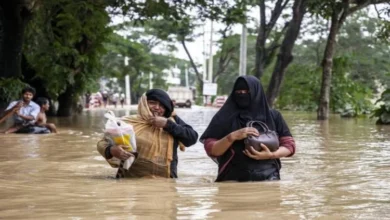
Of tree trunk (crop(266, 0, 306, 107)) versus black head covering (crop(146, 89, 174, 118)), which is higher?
tree trunk (crop(266, 0, 306, 107))

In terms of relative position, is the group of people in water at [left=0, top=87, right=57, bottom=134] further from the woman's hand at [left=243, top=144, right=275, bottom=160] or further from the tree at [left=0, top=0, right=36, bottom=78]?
the woman's hand at [left=243, top=144, right=275, bottom=160]

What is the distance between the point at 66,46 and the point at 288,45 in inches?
298

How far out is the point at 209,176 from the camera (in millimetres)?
7023

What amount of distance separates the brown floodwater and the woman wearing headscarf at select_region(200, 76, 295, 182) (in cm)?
19

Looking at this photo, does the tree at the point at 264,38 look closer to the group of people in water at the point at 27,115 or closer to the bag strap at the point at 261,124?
the group of people in water at the point at 27,115

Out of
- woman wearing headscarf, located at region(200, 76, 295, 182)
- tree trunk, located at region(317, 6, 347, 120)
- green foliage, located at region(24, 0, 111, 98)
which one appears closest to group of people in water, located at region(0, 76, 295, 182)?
woman wearing headscarf, located at region(200, 76, 295, 182)

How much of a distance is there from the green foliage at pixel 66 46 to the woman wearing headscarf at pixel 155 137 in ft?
39.7

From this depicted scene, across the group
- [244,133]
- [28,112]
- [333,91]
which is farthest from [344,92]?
[244,133]

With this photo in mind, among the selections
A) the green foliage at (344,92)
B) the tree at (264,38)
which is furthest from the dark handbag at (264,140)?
the green foliage at (344,92)

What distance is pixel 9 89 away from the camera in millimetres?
15633

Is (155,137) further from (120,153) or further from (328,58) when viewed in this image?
(328,58)

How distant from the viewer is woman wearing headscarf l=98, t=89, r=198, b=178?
5.88m

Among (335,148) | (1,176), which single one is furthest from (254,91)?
(335,148)

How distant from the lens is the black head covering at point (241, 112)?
213 inches
